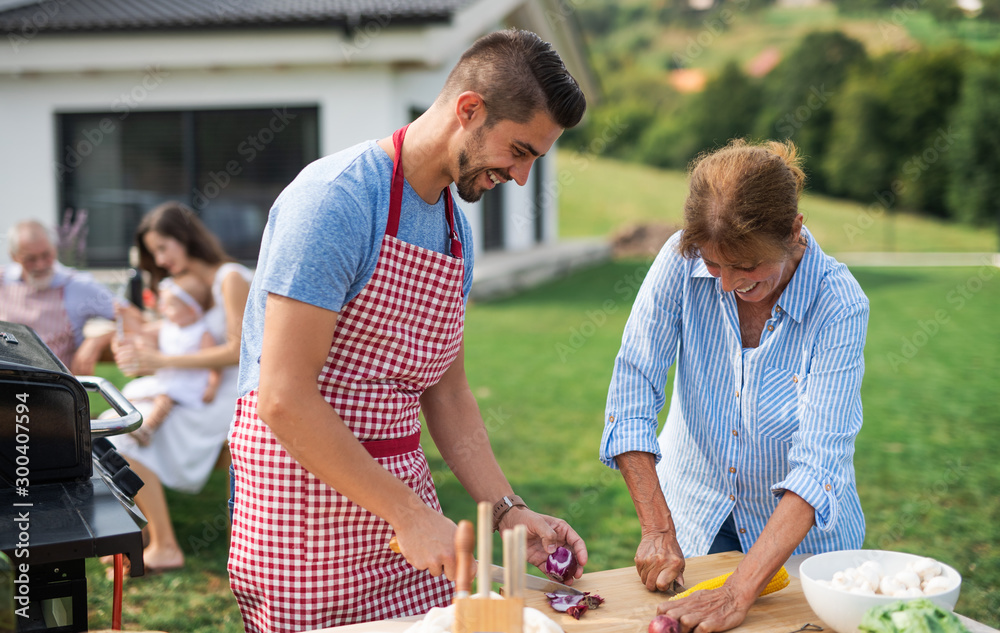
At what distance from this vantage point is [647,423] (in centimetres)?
207

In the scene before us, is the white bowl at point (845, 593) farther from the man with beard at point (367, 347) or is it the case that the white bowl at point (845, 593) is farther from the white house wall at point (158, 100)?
the white house wall at point (158, 100)

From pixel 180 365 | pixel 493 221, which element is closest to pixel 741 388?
pixel 180 365

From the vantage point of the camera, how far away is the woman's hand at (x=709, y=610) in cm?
162

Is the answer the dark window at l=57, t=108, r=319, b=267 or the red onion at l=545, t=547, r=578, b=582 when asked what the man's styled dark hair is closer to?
the red onion at l=545, t=547, r=578, b=582

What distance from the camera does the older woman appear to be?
176cm

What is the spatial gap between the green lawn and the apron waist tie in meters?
2.17

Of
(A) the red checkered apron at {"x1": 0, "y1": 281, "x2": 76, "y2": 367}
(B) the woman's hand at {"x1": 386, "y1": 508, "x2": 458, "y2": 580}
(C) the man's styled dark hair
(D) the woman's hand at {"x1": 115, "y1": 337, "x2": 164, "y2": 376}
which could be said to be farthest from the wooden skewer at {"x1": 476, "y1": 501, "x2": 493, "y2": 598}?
(A) the red checkered apron at {"x1": 0, "y1": 281, "x2": 76, "y2": 367}

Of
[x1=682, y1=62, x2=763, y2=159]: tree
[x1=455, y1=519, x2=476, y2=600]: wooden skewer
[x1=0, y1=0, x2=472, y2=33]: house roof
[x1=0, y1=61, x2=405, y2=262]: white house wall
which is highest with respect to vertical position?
[x1=682, y1=62, x2=763, y2=159]: tree

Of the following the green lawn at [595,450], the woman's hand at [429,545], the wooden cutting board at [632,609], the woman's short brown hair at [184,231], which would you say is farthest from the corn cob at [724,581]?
the woman's short brown hair at [184,231]

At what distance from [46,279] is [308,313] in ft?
12.8

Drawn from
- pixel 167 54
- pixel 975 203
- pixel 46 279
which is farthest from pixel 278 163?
pixel 975 203

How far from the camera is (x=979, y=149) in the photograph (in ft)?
83.6

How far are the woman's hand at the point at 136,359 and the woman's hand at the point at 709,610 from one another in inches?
125

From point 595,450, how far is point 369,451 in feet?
13.9
